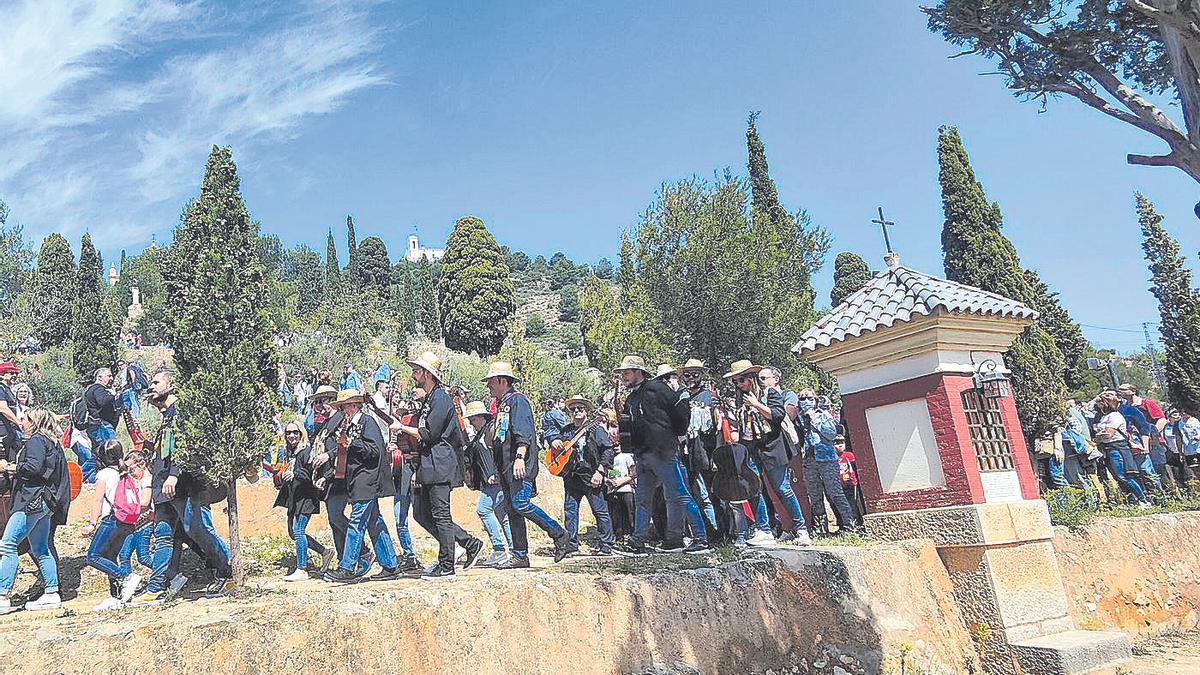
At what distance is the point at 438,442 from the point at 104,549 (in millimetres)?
3349

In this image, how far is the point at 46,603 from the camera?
6.72m

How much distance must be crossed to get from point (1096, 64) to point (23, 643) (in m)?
8.84

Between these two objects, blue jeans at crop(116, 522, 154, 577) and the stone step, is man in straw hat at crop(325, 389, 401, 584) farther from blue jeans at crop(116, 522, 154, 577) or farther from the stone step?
the stone step

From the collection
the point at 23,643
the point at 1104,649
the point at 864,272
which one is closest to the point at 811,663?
the point at 1104,649

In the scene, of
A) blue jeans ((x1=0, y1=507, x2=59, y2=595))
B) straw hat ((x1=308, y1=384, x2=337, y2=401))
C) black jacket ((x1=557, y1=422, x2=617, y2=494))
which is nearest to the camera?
blue jeans ((x1=0, y1=507, x2=59, y2=595))

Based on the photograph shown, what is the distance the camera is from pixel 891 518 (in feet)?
27.0

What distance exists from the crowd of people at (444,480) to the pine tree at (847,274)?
46.4 m

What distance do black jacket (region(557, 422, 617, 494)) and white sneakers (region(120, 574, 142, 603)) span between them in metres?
4.46

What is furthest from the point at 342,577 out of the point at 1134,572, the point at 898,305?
the point at 1134,572

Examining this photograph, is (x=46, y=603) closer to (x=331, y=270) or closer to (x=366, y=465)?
(x=366, y=465)

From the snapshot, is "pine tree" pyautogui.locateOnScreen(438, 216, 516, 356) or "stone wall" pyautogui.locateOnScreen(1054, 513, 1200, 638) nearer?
"stone wall" pyautogui.locateOnScreen(1054, 513, 1200, 638)

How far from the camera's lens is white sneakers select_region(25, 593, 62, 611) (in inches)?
262

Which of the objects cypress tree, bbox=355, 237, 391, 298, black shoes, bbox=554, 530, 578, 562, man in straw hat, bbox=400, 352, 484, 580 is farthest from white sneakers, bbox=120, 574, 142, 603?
cypress tree, bbox=355, 237, 391, 298

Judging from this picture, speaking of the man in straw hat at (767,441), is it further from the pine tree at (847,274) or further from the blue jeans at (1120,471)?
the pine tree at (847,274)
